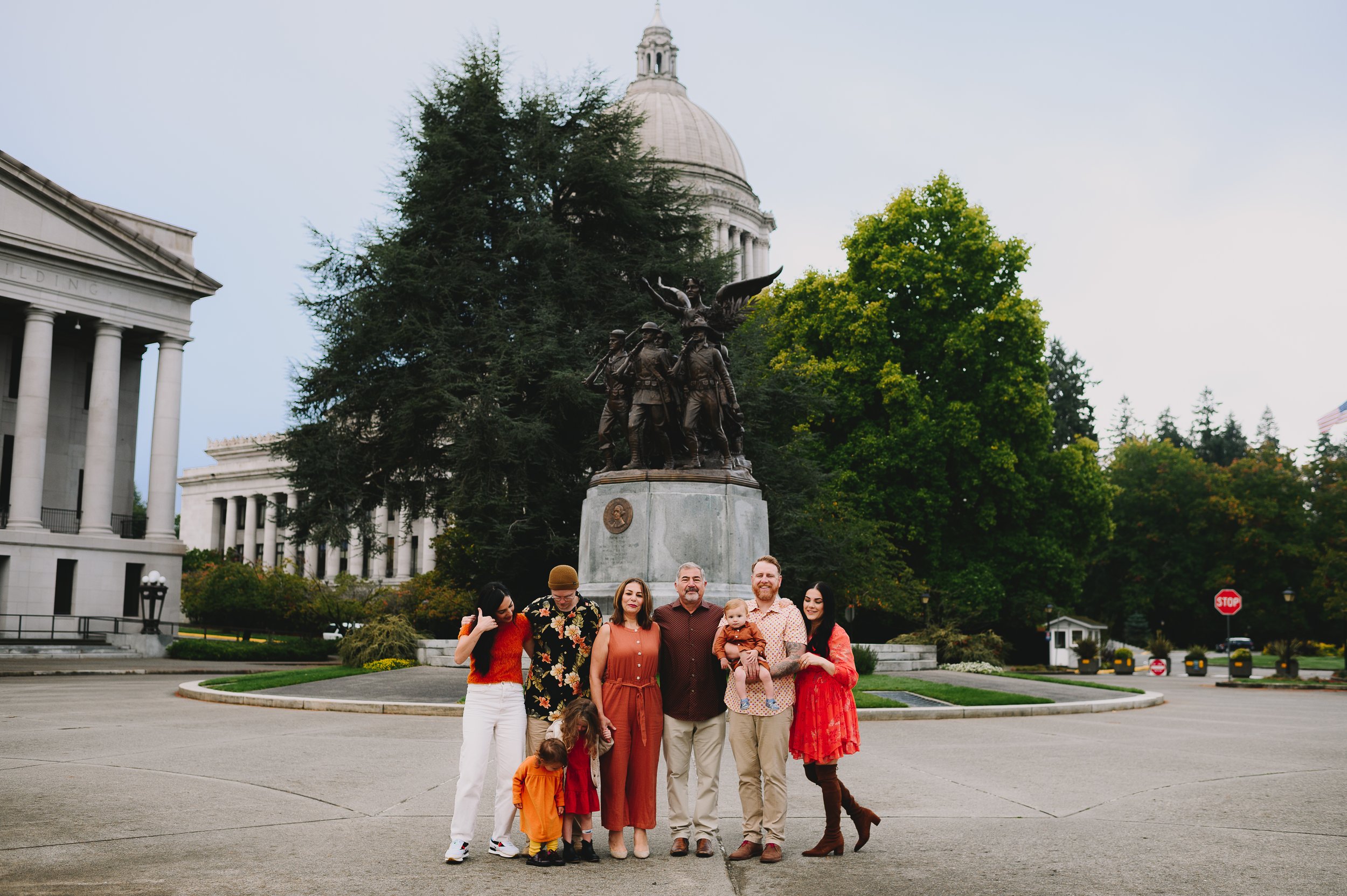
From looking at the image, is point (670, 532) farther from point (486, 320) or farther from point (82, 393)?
point (82, 393)

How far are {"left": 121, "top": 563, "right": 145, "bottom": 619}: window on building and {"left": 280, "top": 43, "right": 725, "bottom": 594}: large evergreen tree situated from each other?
18.6 meters

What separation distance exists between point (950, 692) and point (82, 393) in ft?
144

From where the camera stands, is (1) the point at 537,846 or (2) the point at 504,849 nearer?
(1) the point at 537,846

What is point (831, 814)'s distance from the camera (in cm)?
722

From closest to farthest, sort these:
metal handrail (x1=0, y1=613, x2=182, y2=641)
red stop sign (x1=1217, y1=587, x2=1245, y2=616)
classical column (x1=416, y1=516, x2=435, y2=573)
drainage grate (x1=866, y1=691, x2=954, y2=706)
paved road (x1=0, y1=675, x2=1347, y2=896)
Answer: paved road (x1=0, y1=675, x2=1347, y2=896) < drainage grate (x1=866, y1=691, x2=954, y2=706) < metal handrail (x1=0, y1=613, x2=182, y2=641) < red stop sign (x1=1217, y1=587, x2=1245, y2=616) < classical column (x1=416, y1=516, x2=435, y2=573)

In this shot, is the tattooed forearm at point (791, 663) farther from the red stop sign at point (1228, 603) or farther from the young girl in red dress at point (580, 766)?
the red stop sign at point (1228, 603)

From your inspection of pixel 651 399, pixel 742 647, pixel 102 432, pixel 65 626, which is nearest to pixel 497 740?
pixel 742 647

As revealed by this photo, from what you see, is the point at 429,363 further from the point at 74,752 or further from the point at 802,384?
the point at 74,752

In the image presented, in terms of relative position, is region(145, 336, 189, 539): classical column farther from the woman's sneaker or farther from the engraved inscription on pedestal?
the woman's sneaker

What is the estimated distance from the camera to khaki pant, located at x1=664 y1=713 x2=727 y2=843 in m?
7.29

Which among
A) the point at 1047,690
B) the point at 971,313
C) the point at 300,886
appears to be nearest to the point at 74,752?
the point at 300,886

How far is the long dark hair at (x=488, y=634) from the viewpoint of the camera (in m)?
7.25

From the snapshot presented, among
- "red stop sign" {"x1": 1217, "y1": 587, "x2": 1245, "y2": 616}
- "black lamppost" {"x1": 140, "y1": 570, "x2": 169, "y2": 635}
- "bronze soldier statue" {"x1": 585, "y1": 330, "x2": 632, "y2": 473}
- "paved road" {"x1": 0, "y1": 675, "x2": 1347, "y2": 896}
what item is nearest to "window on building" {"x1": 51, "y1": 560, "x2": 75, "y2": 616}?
"black lamppost" {"x1": 140, "y1": 570, "x2": 169, "y2": 635}

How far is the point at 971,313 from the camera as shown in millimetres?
39844
